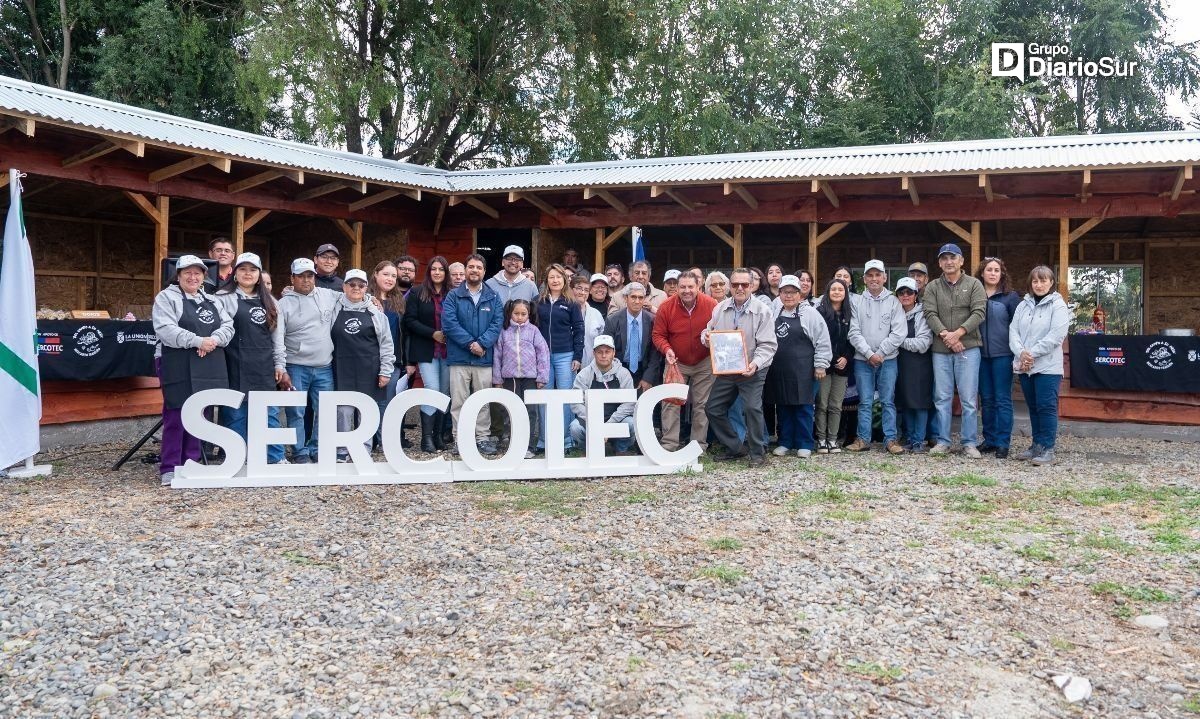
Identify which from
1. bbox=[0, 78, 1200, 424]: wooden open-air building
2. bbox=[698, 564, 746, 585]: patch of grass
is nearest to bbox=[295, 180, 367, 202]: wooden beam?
bbox=[0, 78, 1200, 424]: wooden open-air building

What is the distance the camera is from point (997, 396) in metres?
6.86

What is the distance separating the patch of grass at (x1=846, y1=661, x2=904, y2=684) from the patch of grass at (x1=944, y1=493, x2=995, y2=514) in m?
2.44

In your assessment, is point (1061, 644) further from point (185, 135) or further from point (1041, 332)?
point (185, 135)

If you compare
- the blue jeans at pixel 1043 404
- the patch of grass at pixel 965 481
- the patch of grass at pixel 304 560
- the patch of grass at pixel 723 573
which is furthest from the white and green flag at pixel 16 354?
the blue jeans at pixel 1043 404

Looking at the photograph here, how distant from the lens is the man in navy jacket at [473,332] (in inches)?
267

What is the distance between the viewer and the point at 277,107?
1841cm

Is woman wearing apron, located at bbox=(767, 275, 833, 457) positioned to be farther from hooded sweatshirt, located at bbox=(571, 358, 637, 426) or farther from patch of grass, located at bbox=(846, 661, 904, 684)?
patch of grass, located at bbox=(846, 661, 904, 684)

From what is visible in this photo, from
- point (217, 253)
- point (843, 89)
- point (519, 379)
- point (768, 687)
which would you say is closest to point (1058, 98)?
point (843, 89)

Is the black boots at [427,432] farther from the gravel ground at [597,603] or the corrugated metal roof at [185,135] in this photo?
the corrugated metal roof at [185,135]

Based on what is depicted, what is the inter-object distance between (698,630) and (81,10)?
19303mm

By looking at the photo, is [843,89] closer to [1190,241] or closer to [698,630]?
[1190,241]

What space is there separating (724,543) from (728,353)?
230 centimetres

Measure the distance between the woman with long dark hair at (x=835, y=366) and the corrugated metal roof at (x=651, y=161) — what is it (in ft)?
8.22

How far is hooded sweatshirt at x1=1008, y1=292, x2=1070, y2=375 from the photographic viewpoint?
21.3 ft
